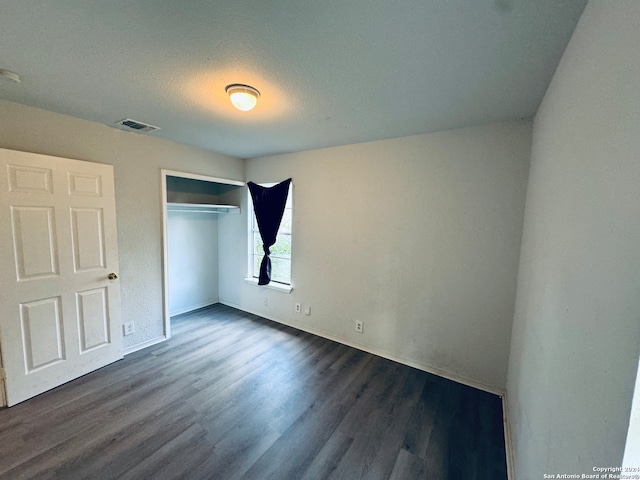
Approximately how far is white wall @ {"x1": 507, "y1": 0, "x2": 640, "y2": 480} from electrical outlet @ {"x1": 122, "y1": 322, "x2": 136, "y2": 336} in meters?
3.40

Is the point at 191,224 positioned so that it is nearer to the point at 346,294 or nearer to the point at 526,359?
the point at 346,294

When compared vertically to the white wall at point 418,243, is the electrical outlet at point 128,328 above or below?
below

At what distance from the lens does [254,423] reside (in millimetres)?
1820

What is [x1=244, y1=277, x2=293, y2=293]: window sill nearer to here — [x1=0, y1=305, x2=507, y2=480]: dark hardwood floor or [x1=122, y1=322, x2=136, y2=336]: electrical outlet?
[x1=0, y1=305, x2=507, y2=480]: dark hardwood floor

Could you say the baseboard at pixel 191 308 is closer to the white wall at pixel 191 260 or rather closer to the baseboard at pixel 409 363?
the white wall at pixel 191 260

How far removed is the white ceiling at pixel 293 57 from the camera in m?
1.04

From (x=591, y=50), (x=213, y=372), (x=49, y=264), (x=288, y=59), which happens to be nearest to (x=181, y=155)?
(x=49, y=264)

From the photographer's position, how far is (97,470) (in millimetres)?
1456

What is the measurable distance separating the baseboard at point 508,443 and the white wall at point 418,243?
0.74 ft

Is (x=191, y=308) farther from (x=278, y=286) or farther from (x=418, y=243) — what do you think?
(x=418, y=243)

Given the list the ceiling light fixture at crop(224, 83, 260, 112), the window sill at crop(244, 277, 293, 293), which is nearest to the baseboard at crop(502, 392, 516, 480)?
the window sill at crop(244, 277, 293, 293)

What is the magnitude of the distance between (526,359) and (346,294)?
1.75 m

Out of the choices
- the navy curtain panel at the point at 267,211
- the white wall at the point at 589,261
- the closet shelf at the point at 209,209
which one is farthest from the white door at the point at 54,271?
Result: the white wall at the point at 589,261

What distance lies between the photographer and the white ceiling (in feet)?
3.43
